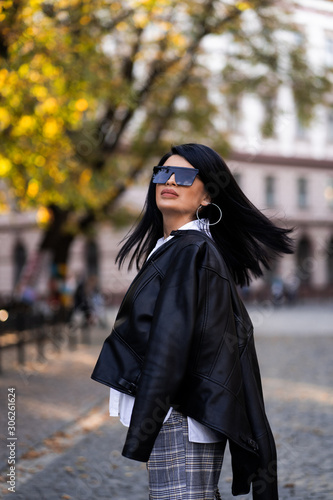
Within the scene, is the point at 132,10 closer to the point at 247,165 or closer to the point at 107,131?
the point at 107,131

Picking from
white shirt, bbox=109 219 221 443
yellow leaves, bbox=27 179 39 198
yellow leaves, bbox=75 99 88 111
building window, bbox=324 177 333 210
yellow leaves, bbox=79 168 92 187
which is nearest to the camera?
white shirt, bbox=109 219 221 443

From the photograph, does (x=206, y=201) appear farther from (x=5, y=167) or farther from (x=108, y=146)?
(x=108, y=146)

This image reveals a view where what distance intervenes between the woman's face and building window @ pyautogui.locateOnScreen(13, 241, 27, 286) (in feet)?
131

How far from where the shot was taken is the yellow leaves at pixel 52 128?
12.2 m

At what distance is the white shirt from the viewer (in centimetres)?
241

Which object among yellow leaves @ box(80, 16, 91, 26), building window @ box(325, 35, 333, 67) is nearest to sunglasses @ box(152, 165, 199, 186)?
yellow leaves @ box(80, 16, 91, 26)

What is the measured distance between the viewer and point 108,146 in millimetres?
17500

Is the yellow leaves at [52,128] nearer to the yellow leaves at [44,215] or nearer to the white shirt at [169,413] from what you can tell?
the yellow leaves at [44,215]

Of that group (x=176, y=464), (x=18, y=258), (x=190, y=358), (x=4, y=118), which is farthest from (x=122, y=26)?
(x=18, y=258)

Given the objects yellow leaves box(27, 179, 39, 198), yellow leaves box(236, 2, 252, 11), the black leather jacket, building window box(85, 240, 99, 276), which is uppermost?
yellow leaves box(236, 2, 252, 11)

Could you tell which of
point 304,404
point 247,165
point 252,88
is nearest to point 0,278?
point 247,165

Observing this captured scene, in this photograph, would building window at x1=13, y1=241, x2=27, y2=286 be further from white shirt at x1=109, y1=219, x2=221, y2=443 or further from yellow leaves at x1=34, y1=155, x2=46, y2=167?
white shirt at x1=109, y1=219, x2=221, y2=443

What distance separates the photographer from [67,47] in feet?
35.2

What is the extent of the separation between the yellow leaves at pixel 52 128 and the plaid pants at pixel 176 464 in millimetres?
10111
